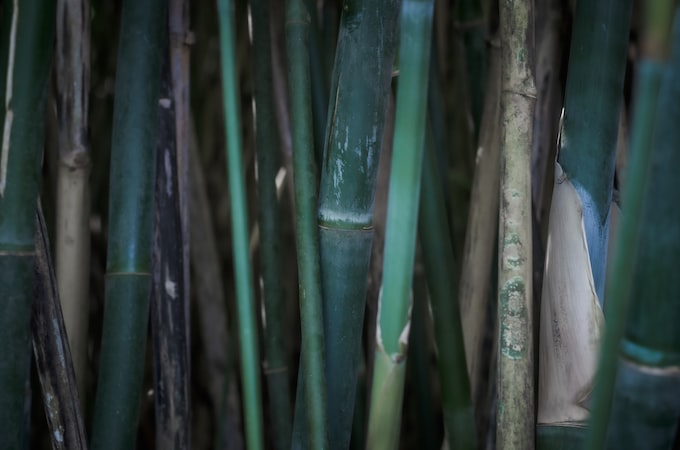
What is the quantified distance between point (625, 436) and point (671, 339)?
0.27 feet

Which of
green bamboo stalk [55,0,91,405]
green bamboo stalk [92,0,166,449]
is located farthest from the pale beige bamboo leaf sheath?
green bamboo stalk [55,0,91,405]

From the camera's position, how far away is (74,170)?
772 millimetres

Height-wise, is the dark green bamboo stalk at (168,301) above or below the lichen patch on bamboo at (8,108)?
below

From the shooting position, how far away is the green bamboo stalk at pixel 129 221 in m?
0.70

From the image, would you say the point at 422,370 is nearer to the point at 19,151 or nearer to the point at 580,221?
the point at 580,221

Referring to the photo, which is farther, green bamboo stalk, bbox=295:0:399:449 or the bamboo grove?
green bamboo stalk, bbox=295:0:399:449

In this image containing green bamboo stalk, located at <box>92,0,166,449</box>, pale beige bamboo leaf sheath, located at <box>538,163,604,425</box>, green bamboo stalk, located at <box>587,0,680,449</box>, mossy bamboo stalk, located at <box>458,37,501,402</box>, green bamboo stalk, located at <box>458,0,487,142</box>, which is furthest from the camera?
green bamboo stalk, located at <box>458,0,487,142</box>

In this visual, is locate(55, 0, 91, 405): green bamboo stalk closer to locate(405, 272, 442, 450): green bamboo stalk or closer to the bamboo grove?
the bamboo grove

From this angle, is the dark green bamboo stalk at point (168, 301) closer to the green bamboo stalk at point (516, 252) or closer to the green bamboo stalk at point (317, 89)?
the green bamboo stalk at point (317, 89)

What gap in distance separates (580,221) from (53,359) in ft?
1.51

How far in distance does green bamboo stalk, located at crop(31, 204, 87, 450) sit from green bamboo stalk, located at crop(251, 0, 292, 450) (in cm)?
21

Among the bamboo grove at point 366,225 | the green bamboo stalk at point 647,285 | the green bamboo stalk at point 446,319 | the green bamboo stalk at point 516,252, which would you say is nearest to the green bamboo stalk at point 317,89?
the bamboo grove at point 366,225

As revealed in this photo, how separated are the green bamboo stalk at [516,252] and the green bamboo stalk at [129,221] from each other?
330 millimetres

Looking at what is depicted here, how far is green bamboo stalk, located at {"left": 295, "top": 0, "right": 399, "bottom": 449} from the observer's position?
576 mm
